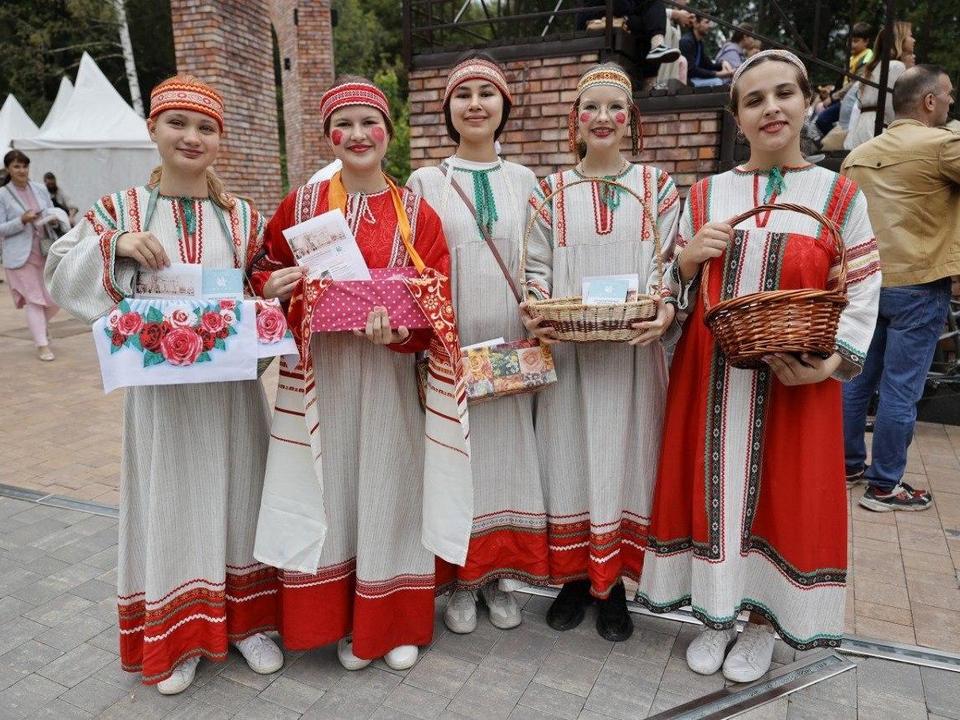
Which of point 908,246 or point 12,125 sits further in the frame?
point 12,125

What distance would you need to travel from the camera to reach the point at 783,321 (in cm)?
193

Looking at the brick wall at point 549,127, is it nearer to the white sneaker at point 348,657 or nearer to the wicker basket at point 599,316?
the wicker basket at point 599,316

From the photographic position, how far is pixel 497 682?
8.30 ft

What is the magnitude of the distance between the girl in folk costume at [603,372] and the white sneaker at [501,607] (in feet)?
0.84

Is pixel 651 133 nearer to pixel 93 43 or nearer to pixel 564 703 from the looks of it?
pixel 564 703

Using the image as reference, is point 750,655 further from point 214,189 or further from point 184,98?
point 184,98

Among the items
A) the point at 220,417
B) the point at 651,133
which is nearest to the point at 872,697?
the point at 220,417

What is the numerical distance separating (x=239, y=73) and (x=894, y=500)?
8.82 m

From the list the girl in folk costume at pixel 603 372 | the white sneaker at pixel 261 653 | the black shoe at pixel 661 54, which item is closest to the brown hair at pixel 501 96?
the girl in folk costume at pixel 603 372

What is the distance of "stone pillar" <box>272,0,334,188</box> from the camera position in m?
13.0

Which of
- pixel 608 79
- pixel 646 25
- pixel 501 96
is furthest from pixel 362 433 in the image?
pixel 646 25

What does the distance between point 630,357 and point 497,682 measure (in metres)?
1.23

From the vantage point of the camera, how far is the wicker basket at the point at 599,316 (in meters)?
2.23

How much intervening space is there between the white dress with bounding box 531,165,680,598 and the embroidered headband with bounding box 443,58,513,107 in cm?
38
